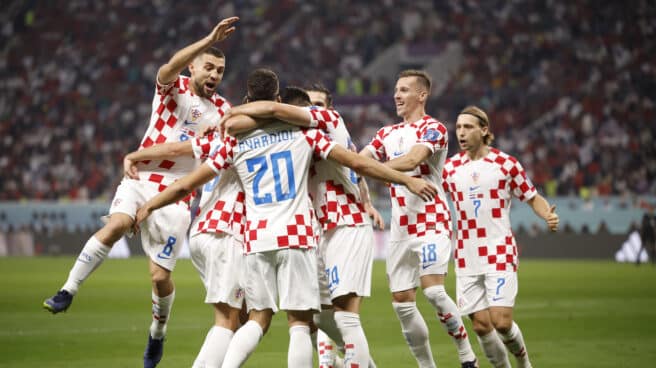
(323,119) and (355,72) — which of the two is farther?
(355,72)

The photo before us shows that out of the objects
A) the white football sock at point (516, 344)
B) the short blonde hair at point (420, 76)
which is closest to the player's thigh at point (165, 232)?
the short blonde hair at point (420, 76)

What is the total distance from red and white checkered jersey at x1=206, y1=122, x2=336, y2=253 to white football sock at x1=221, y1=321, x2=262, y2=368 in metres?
0.56

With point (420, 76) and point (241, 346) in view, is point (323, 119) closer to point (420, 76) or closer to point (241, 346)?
point (241, 346)

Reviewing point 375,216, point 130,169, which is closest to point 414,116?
point 375,216

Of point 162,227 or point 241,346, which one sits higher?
point 162,227

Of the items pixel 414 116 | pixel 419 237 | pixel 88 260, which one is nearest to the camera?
pixel 88 260

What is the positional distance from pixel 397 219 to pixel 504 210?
107cm

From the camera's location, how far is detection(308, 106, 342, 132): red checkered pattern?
7176mm

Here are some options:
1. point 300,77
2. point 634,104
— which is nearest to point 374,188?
point 300,77

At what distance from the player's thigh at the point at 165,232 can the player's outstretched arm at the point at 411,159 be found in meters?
2.01

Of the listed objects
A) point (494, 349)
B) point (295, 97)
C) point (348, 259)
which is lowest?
point (494, 349)

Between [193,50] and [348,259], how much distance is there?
6.90 ft

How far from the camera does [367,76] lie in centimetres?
3909

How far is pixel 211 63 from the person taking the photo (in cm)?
869
